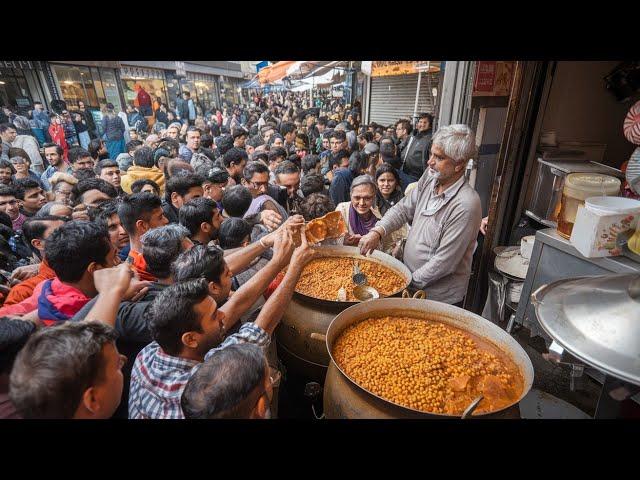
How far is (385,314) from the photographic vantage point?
84.4 inches

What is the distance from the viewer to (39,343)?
1.00 meters

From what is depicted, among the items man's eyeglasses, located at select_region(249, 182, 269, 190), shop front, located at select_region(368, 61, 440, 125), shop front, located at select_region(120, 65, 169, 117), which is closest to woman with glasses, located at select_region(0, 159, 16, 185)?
shop front, located at select_region(120, 65, 169, 117)


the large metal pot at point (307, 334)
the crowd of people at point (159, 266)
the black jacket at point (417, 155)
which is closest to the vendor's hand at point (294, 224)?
the crowd of people at point (159, 266)

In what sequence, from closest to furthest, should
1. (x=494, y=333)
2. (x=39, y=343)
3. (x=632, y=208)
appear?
(x=39, y=343) → (x=632, y=208) → (x=494, y=333)

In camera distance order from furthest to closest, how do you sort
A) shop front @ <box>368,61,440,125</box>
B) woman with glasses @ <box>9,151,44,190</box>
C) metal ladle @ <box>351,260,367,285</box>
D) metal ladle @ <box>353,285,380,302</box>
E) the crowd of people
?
shop front @ <box>368,61,440,125</box> < woman with glasses @ <box>9,151,44,190</box> < metal ladle @ <box>351,260,367,285</box> < metal ladle @ <box>353,285,380,302</box> < the crowd of people

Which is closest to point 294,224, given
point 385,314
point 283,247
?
point 283,247

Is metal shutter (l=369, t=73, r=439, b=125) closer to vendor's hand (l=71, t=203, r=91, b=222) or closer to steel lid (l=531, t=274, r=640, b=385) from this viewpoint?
vendor's hand (l=71, t=203, r=91, b=222)

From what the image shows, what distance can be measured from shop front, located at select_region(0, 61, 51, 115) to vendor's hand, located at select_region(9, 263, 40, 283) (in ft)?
3.43

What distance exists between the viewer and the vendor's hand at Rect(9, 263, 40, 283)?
171 centimetres

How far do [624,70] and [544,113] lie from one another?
35.6 inches

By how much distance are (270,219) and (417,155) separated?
13.3 feet

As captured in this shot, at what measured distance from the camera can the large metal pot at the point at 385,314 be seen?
1411 mm
